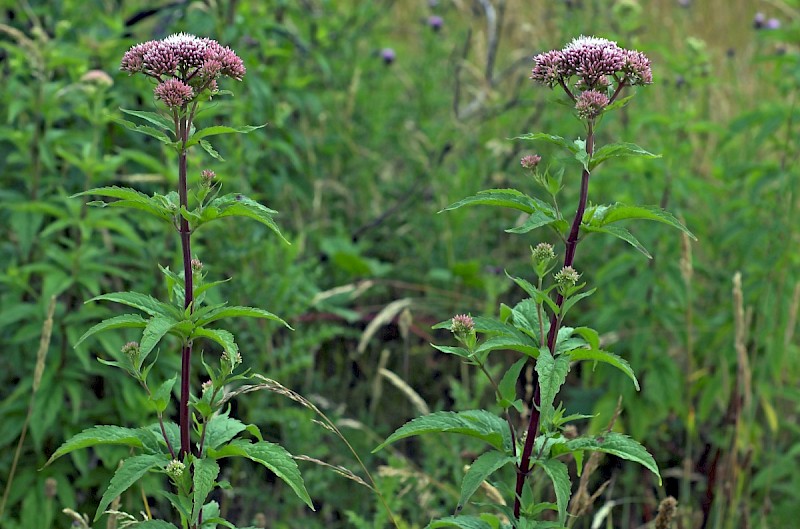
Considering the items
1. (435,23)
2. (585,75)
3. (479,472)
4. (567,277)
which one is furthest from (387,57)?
(479,472)

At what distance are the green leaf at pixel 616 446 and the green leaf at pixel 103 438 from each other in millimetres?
715

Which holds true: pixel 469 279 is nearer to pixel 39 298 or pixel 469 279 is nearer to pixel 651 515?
pixel 651 515

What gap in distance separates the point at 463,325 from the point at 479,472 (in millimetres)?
244

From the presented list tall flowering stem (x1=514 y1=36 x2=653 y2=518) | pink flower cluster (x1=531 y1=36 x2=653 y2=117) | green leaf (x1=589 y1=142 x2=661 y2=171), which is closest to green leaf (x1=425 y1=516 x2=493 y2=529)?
tall flowering stem (x1=514 y1=36 x2=653 y2=518)

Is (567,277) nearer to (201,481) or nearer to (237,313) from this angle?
(237,313)

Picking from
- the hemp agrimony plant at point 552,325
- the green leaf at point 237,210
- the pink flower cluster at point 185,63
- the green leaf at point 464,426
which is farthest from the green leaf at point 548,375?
the pink flower cluster at point 185,63

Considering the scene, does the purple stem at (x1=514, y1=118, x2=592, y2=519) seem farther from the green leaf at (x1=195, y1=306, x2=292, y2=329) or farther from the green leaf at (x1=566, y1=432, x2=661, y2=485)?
the green leaf at (x1=195, y1=306, x2=292, y2=329)

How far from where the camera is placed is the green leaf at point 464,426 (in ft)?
4.90

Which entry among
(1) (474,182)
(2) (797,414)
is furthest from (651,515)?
(1) (474,182)

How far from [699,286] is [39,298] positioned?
8.47ft

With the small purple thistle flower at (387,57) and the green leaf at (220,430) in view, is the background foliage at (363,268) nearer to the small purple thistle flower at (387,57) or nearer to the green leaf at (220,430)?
the small purple thistle flower at (387,57)

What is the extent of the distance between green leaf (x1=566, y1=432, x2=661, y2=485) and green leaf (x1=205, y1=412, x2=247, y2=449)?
1.85 feet

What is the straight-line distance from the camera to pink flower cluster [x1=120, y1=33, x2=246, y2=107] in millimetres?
1460

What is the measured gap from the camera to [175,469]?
57.9 inches
